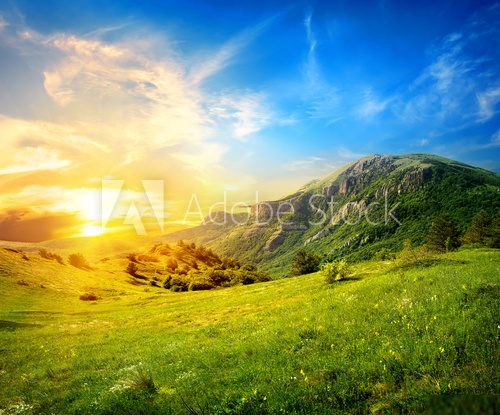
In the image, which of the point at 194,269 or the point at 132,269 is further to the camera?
the point at 194,269

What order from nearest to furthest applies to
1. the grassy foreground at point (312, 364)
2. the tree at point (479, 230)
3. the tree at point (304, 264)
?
the grassy foreground at point (312, 364) < the tree at point (304, 264) < the tree at point (479, 230)

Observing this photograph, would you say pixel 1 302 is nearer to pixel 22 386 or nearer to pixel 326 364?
pixel 22 386

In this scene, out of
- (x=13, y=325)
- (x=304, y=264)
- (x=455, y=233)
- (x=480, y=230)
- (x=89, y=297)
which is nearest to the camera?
(x=13, y=325)

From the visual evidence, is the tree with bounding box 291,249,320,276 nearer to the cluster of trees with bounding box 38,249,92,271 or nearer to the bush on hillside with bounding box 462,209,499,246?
the bush on hillside with bounding box 462,209,499,246

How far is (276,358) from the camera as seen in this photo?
1245 cm

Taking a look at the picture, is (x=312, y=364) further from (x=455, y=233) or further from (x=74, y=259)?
(x=455, y=233)

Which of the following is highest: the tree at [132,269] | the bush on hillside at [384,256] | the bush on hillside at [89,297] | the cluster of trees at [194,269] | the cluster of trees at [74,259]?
the cluster of trees at [74,259]

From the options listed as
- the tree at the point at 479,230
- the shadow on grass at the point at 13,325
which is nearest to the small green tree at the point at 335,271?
the shadow on grass at the point at 13,325

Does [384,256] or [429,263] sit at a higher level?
[429,263]

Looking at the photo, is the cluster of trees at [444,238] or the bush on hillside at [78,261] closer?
the bush on hillside at [78,261]

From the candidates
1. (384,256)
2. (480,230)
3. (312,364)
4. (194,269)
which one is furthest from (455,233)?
(312,364)

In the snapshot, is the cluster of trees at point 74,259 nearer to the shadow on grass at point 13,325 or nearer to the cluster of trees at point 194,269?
the cluster of trees at point 194,269

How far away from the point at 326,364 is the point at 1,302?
58.1m

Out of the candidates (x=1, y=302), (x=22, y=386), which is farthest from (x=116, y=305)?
(x=22, y=386)
